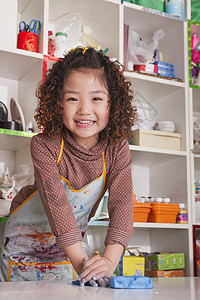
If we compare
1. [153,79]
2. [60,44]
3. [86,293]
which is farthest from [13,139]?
[86,293]

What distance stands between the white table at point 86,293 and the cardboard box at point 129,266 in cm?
82

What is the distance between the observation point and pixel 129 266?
1.67 metres

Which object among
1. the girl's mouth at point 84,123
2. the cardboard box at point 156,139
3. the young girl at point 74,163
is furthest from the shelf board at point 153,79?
the girl's mouth at point 84,123

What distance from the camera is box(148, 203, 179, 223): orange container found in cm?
196

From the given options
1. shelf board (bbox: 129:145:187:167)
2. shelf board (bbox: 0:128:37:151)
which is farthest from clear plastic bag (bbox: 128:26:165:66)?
shelf board (bbox: 0:128:37:151)

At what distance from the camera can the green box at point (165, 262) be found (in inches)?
75.1

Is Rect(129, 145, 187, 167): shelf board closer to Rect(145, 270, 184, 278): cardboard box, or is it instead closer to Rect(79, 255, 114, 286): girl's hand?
Rect(145, 270, 184, 278): cardboard box

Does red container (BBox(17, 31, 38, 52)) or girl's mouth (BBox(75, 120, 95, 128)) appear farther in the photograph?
red container (BBox(17, 31, 38, 52))

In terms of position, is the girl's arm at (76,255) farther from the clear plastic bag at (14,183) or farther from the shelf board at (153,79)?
the shelf board at (153,79)

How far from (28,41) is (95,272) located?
125 cm

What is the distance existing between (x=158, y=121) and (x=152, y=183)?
1.19ft

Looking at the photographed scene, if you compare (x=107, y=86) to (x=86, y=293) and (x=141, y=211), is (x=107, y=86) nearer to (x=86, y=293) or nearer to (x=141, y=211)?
(x=86, y=293)

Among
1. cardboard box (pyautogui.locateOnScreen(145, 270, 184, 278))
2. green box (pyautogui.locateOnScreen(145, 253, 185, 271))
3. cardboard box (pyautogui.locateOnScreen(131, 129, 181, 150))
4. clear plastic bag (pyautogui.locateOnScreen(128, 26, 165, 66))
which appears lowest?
cardboard box (pyautogui.locateOnScreen(145, 270, 184, 278))

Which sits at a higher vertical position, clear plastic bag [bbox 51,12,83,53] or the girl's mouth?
clear plastic bag [bbox 51,12,83,53]
